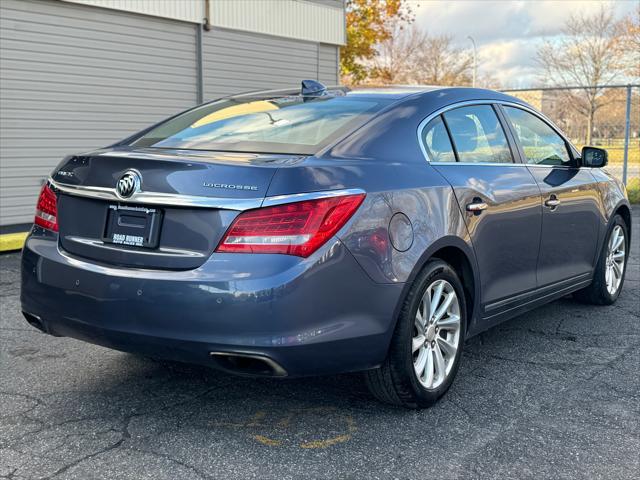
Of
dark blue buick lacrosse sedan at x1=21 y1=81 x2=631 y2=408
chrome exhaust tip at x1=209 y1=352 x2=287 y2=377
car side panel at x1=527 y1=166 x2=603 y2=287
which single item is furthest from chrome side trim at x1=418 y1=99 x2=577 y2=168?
chrome exhaust tip at x1=209 y1=352 x2=287 y2=377

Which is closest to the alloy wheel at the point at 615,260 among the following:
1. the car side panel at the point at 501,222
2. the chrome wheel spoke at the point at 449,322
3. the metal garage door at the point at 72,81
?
the car side panel at the point at 501,222

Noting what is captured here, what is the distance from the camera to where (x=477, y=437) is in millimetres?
3363

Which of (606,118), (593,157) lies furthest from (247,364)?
(606,118)

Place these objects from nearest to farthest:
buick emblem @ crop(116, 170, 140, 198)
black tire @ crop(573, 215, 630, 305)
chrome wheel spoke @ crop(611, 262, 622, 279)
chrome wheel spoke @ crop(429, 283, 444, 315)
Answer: buick emblem @ crop(116, 170, 140, 198), chrome wheel spoke @ crop(429, 283, 444, 315), black tire @ crop(573, 215, 630, 305), chrome wheel spoke @ crop(611, 262, 622, 279)

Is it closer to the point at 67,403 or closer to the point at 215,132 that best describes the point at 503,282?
the point at 215,132

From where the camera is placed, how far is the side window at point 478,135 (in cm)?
414

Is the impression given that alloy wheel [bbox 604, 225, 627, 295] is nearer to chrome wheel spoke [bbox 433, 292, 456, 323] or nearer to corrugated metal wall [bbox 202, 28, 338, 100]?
chrome wheel spoke [bbox 433, 292, 456, 323]

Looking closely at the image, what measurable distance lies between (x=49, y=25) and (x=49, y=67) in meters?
0.56

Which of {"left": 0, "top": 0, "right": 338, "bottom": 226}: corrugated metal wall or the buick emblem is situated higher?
{"left": 0, "top": 0, "right": 338, "bottom": 226}: corrugated metal wall

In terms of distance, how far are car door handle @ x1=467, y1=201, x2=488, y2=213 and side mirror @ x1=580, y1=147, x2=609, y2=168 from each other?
158 centimetres

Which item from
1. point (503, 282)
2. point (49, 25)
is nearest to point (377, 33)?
point (49, 25)

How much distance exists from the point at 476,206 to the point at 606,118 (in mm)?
11638

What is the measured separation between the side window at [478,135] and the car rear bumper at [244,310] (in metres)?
1.20

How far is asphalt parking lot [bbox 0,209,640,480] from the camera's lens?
10.0 feet
